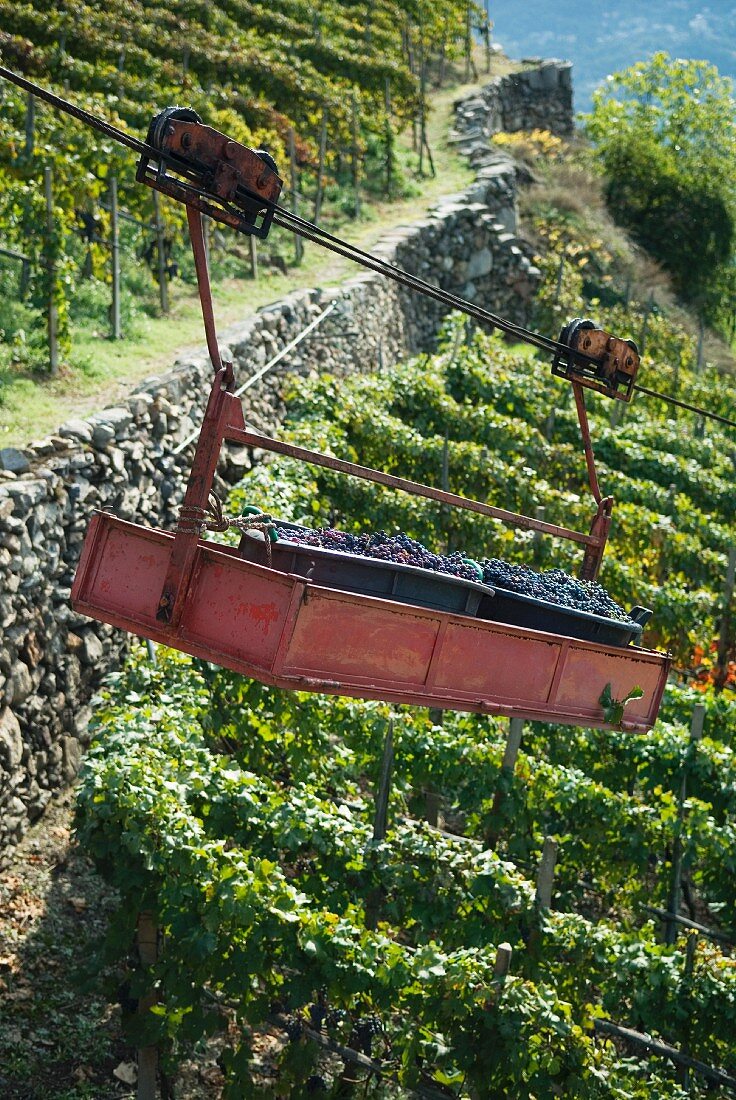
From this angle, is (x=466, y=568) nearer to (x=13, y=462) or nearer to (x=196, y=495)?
(x=196, y=495)

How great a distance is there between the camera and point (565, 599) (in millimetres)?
5172

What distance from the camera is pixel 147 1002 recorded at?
6750mm

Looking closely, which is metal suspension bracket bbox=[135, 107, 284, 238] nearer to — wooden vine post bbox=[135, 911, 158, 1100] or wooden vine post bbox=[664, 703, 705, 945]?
wooden vine post bbox=[135, 911, 158, 1100]

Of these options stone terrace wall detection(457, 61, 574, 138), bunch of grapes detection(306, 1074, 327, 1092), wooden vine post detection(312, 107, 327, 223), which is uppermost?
stone terrace wall detection(457, 61, 574, 138)

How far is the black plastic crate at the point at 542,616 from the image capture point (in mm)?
4969

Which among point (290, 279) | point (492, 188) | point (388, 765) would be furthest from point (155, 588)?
point (492, 188)

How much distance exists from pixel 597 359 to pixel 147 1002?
4.05 meters

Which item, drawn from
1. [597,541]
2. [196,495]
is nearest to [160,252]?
[597,541]

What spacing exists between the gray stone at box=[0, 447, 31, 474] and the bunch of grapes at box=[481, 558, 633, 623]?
4818mm

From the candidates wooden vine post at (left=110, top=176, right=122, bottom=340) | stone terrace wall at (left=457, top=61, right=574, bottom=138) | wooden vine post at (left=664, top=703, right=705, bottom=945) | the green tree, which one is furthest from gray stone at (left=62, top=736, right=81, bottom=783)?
stone terrace wall at (left=457, top=61, right=574, bottom=138)

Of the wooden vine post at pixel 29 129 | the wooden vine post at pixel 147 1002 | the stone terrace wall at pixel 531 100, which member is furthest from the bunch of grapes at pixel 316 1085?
the stone terrace wall at pixel 531 100

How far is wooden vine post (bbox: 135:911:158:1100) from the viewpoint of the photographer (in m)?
6.65

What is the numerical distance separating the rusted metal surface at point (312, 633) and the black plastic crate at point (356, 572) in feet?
0.61

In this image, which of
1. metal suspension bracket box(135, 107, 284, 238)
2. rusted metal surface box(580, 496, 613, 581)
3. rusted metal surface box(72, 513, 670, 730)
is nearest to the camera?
metal suspension bracket box(135, 107, 284, 238)
